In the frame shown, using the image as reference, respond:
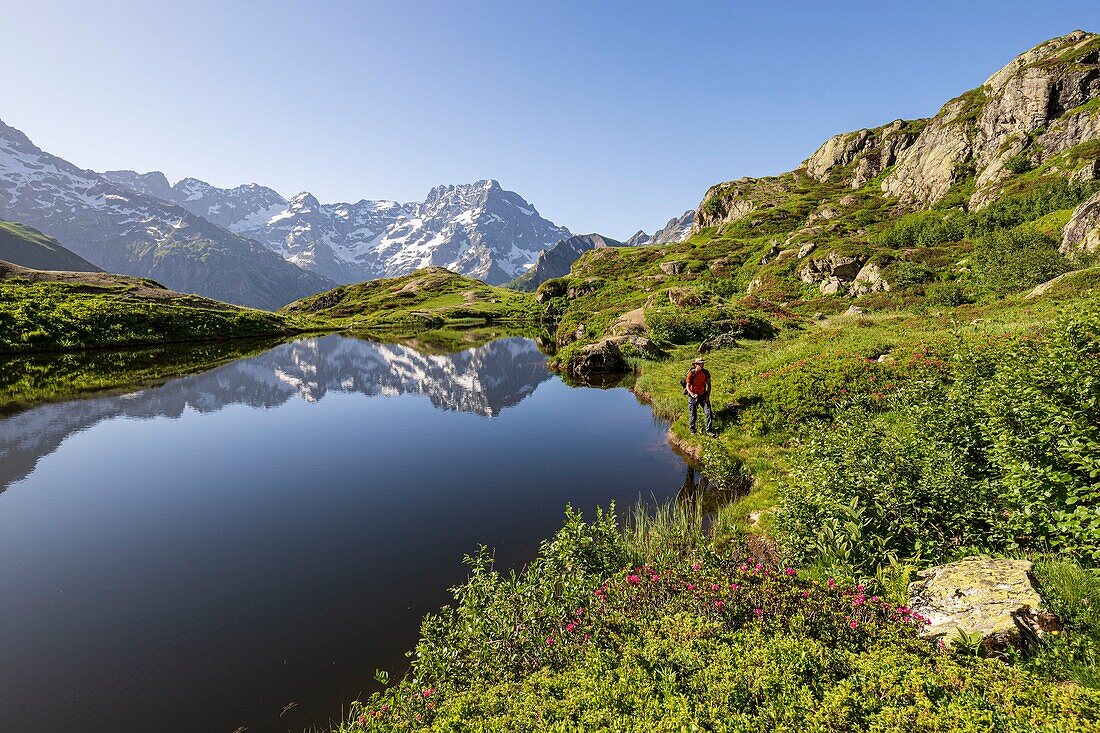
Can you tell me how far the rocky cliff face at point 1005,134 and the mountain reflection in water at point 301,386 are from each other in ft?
280

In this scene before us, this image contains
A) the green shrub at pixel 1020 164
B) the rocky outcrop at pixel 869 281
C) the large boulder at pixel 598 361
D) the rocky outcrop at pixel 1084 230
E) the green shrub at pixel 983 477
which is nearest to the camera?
the green shrub at pixel 983 477

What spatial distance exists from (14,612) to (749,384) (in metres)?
26.4

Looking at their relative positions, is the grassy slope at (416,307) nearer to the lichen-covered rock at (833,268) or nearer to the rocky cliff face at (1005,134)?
the lichen-covered rock at (833,268)

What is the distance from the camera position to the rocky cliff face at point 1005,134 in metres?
81.6

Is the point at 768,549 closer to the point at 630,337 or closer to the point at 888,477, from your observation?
the point at 888,477

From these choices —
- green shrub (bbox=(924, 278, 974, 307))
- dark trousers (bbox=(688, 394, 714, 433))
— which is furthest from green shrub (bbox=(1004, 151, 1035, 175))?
dark trousers (bbox=(688, 394, 714, 433))

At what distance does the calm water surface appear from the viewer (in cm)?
873

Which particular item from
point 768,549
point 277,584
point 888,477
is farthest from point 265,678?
point 888,477

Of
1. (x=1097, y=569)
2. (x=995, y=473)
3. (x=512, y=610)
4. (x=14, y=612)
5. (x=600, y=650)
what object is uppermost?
(x=995, y=473)

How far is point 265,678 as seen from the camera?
8.86 metres

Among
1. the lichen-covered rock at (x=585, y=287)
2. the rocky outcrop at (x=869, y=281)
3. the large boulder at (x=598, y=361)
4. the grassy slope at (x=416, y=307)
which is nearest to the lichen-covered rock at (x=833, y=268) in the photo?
the rocky outcrop at (x=869, y=281)

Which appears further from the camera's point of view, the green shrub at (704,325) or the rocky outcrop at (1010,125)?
the rocky outcrop at (1010,125)

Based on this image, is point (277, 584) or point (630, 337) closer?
point (277, 584)

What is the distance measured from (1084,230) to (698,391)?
2009 inches
